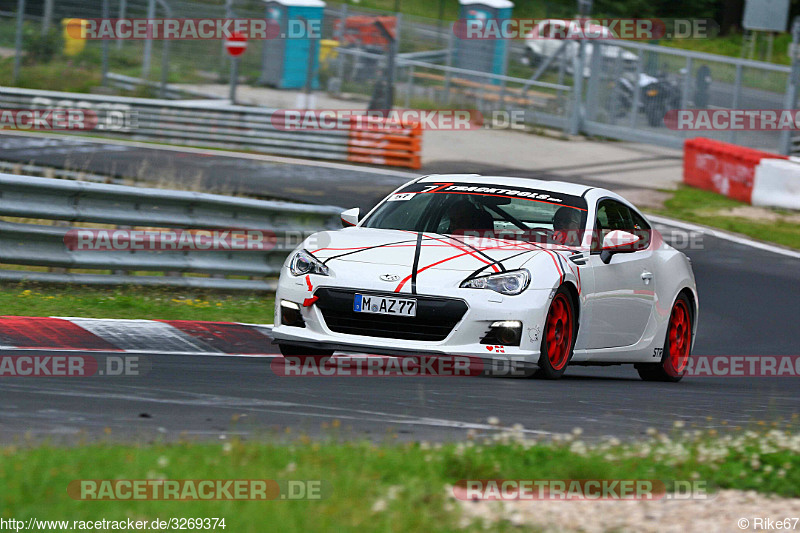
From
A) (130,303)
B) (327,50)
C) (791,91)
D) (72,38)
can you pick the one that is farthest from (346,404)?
(327,50)

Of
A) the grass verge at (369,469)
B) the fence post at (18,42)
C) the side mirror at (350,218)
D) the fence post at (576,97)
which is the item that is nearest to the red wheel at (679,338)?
the side mirror at (350,218)

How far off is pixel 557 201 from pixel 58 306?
12.9 ft

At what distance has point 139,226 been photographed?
1027 cm

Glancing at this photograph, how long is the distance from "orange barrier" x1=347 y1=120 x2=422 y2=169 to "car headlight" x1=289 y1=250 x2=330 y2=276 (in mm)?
15636

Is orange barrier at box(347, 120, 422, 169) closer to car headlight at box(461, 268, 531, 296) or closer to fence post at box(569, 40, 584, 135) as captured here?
fence post at box(569, 40, 584, 135)

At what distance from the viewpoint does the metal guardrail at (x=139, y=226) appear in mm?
9734

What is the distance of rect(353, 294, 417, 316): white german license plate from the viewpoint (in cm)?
730

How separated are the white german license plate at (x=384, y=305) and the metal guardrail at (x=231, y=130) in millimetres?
16223

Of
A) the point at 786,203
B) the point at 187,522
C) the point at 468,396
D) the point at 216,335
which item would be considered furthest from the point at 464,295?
the point at 786,203

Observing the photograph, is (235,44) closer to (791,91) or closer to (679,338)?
(791,91)

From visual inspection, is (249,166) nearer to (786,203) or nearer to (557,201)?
(786,203)

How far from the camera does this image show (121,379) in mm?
6730

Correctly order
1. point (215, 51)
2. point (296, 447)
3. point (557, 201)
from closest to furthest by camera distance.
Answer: point (296, 447) < point (557, 201) < point (215, 51)

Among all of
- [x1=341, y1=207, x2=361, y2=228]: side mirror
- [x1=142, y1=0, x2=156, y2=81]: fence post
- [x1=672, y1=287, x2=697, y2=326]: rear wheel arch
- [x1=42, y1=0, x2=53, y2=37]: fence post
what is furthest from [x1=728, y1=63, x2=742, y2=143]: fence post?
[x1=341, y1=207, x2=361, y2=228]: side mirror
